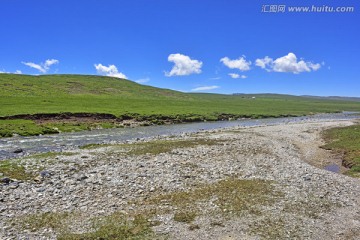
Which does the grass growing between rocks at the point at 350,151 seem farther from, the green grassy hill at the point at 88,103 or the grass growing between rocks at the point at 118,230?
the green grassy hill at the point at 88,103

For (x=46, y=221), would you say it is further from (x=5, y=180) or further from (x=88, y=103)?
(x=88, y=103)

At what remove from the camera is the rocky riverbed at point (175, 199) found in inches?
603

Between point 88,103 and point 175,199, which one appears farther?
point 88,103

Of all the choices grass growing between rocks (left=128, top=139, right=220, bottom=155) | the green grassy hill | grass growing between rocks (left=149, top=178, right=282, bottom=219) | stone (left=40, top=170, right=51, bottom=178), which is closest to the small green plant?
grass growing between rocks (left=149, top=178, right=282, bottom=219)

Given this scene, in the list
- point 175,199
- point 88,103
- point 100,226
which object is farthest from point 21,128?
point 88,103

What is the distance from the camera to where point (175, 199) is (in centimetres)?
1933

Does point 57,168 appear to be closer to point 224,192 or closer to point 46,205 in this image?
point 46,205

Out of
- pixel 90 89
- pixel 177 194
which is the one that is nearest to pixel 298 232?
pixel 177 194

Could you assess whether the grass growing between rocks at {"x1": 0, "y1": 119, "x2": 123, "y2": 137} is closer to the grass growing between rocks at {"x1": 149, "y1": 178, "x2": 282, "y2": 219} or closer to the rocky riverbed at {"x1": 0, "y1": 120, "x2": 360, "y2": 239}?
the rocky riverbed at {"x1": 0, "y1": 120, "x2": 360, "y2": 239}

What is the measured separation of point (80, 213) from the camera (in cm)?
1703

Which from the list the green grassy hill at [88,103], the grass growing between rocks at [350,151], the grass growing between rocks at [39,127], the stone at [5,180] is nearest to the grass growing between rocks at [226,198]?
the stone at [5,180]

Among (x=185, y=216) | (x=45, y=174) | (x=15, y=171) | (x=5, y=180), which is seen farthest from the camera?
(x=15, y=171)

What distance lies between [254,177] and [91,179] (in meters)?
12.6

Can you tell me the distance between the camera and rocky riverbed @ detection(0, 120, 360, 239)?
1530 centimetres
